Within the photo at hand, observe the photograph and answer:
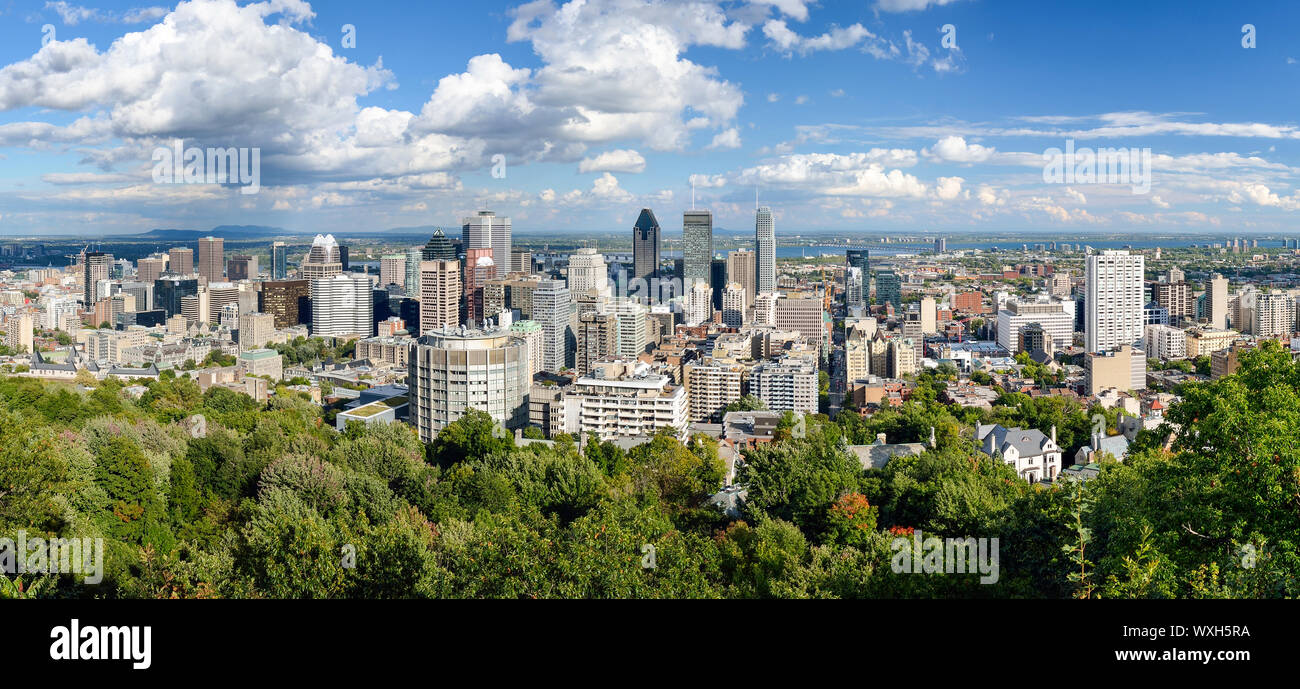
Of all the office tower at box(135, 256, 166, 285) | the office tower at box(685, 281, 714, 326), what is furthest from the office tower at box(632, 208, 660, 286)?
the office tower at box(135, 256, 166, 285)

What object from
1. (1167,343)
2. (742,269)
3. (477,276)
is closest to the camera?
(1167,343)

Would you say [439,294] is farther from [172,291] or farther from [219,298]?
[172,291]

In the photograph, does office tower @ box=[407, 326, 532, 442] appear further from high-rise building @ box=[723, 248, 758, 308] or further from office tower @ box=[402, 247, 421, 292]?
high-rise building @ box=[723, 248, 758, 308]

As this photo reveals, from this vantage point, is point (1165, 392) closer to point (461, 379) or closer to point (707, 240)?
point (461, 379)

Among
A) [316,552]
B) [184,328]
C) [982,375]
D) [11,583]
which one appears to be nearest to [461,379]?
[316,552]

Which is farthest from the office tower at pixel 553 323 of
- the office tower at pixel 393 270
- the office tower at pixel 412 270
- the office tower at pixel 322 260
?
the office tower at pixel 393 270

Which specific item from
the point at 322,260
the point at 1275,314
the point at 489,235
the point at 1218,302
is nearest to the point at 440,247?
the point at 489,235
